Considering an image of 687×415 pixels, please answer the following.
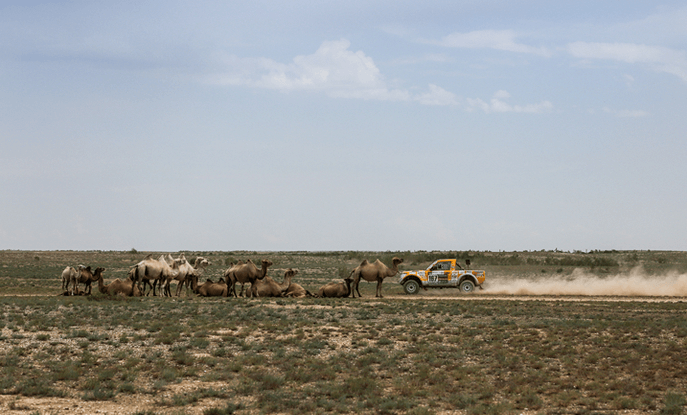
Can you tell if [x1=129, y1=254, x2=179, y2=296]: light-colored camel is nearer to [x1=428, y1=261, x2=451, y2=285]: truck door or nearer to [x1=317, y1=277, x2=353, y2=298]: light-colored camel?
[x1=317, y1=277, x2=353, y2=298]: light-colored camel

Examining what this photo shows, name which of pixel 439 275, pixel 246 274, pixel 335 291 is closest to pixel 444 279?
pixel 439 275

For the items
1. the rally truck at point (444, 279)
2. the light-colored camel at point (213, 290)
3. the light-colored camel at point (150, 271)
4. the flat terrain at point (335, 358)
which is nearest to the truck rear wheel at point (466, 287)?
the rally truck at point (444, 279)

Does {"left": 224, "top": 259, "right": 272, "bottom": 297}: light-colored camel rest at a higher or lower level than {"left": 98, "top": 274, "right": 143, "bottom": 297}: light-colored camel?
higher

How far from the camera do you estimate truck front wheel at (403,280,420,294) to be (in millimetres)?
37812

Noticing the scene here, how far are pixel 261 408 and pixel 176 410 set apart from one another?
163cm

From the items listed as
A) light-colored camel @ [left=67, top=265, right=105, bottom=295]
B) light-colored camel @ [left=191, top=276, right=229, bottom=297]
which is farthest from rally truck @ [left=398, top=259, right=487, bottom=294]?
light-colored camel @ [left=67, top=265, right=105, bottom=295]

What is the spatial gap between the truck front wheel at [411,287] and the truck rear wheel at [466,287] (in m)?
2.50

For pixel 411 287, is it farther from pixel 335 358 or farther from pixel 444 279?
pixel 335 358

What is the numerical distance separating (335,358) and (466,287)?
21.9 m

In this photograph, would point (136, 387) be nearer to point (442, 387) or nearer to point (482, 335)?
point (442, 387)

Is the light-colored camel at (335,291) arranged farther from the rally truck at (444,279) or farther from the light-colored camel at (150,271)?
the light-colored camel at (150,271)

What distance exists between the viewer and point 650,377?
15.6 metres

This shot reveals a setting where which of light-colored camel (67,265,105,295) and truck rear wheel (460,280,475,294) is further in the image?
truck rear wheel (460,280,475,294)

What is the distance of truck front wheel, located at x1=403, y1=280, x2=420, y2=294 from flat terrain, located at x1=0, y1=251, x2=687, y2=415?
9.69 metres
